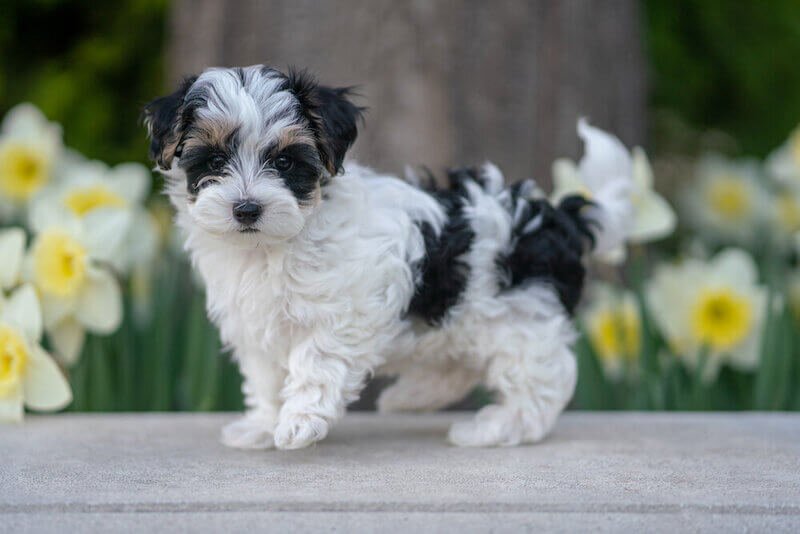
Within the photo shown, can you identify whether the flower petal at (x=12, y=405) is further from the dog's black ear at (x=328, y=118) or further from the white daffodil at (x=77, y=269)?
the dog's black ear at (x=328, y=118)

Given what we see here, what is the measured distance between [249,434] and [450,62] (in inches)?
95.3

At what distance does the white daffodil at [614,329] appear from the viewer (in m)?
4.94

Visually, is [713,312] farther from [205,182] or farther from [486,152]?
[205,182]

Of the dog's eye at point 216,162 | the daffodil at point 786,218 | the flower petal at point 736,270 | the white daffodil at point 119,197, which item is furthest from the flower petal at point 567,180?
the white daffodil at point 119,197

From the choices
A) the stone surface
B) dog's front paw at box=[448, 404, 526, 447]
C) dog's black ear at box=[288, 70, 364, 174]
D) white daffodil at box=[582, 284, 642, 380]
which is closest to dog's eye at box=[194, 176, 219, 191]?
dog's black ear at box=[288, 70, 364, 174]

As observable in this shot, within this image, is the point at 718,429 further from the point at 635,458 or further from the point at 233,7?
the point at 233,7

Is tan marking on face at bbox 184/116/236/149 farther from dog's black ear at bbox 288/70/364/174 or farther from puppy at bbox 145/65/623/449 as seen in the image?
dog's black ear at bbox 288/70/364/174

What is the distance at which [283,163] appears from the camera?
3234 millimetres

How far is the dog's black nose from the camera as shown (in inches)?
120

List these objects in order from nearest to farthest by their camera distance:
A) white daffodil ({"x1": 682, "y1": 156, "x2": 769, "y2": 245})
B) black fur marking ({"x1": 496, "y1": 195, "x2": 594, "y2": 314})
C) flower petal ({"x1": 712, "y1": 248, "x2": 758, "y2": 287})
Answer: black fur marking ({"x1": 496, "y1": 195, "x2": 594, "y2": 314}) < flower petal ({"x1": 712, "y1": 248, "x2": 758, "y2": 287}) < white daffodil ({"x1": 682, "y1": 156, "x2": 769, "y2": 245})

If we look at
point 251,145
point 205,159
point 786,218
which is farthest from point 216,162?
point 786,218

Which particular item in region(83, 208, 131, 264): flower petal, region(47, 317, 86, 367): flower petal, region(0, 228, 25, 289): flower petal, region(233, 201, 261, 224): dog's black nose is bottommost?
region(47, 317, 86, 367): flower petal

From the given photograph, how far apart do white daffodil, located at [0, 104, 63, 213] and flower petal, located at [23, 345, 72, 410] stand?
125cm

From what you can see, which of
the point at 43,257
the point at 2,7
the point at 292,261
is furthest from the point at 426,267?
the point at 2,7
